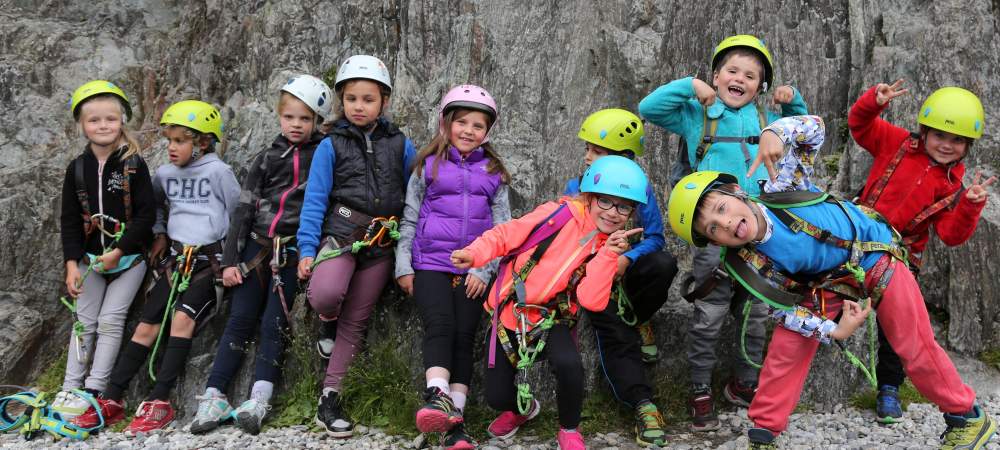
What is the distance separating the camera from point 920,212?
6.29 m

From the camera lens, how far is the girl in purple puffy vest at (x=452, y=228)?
6.08 metres

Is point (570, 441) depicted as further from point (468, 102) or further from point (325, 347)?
point (468, 102)

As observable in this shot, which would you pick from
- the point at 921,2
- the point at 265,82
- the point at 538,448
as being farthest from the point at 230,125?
the point at 921,2

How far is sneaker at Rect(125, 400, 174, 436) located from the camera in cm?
669

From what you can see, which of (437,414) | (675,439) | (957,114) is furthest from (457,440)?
(957,114)

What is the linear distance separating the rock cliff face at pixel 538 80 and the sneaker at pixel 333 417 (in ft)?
2.31

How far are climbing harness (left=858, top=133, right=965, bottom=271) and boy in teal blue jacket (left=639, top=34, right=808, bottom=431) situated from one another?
2.99ft

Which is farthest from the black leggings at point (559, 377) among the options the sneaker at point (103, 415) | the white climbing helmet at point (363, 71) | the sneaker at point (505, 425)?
the sneaker at point (103, 415)

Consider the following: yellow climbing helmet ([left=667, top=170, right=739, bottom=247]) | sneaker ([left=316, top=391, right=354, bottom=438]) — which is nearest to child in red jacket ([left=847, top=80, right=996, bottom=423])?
yellow climbing helmet ([left=667, top=170, right=739, bottom=247])

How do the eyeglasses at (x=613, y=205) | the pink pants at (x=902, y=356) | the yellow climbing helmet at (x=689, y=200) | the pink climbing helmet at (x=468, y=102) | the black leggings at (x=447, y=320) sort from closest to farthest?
the yellow climbing helmet at (x=689, y=200) < the pink pants at (x=902, y=356) < the eyeglasses at (x=613, y=205) < the black leggings at (x=447, y=320) < the pink climbing helmet at (x=468, y=102)

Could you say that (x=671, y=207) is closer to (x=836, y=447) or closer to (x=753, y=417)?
A: (x=753, y=417)

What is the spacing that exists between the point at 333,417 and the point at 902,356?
4.47m

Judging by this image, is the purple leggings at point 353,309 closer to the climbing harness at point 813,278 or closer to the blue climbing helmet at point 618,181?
the blue climbing helmet at point 618,181

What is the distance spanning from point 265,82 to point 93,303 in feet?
10.8
